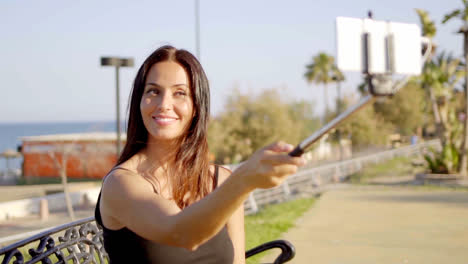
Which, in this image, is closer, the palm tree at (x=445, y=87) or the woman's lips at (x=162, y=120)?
the woman's lips at (x=162, y=120)

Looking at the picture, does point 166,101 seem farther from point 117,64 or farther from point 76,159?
point 76,159

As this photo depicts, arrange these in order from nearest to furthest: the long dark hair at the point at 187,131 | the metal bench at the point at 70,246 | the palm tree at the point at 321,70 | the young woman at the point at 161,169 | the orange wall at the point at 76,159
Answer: the young woman at the point at 161,169, the long dark hair at the point at 187,131, the metal bench at the point at 70,246, the orange wall at the point at 76,159, the palm tree at the point at 321,70

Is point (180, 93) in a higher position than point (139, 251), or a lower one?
higher

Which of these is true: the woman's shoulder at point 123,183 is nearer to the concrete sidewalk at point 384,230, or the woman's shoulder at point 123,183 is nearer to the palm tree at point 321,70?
the concrete sidewalk at point 384,230

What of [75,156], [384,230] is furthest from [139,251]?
[75,156]

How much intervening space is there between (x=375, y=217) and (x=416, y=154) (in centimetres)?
2490

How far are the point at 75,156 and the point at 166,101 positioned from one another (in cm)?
4549

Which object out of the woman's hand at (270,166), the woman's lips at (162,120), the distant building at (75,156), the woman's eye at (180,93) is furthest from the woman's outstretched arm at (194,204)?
the distant building at (75,156)

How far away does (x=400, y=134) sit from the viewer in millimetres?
66688

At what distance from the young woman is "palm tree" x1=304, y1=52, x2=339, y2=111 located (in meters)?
61.1

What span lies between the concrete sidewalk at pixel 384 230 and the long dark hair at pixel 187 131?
4.44 m

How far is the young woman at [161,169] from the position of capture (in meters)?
1.60

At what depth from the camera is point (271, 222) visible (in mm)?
8836

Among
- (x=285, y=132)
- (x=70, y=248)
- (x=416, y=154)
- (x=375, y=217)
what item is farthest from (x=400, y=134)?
(x=70, y=248)
